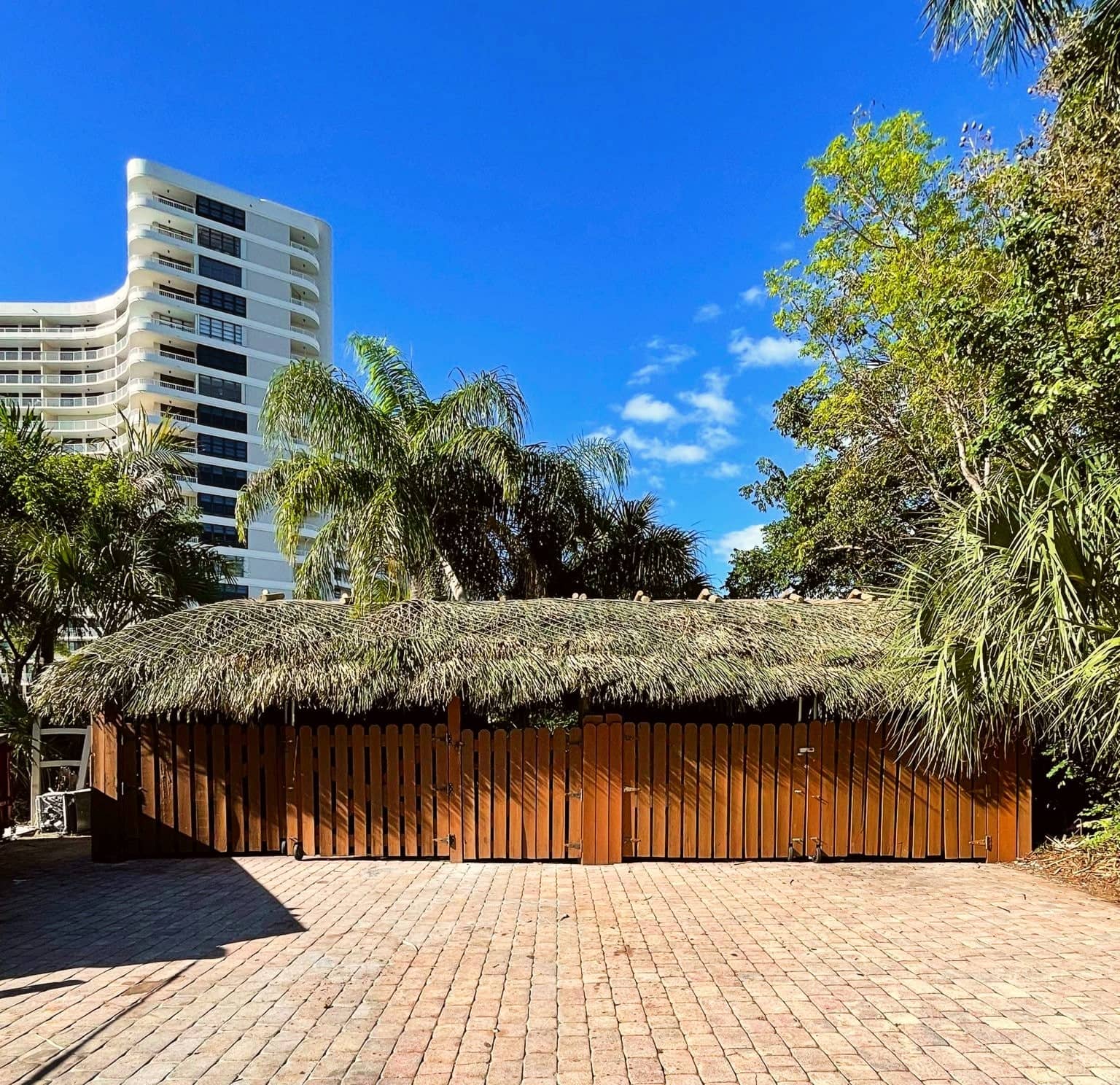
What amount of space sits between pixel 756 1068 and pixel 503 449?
9.27m

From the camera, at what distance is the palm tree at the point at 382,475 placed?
11.2 m

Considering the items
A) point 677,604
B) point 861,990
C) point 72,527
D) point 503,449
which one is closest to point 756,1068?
point 861,990

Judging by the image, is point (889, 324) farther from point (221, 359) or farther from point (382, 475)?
point (221, 359)

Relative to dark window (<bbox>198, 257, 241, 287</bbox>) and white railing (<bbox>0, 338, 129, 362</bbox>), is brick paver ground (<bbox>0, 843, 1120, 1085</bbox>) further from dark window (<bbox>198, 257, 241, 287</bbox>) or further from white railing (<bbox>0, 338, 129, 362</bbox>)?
white railing (<bbox>0, 338, 129, 362</bbox>)

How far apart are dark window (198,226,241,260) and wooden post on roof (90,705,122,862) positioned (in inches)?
2207

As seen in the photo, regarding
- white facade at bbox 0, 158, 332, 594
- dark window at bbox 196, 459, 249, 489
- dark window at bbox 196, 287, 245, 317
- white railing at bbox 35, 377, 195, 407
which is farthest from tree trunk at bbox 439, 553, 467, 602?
dark window at bbox 196, 287, 245, 317

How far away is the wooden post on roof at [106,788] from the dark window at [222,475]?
4665cm

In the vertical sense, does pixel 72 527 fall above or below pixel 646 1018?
above

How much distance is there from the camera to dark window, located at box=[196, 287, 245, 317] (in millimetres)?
54094

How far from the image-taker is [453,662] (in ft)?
26.0

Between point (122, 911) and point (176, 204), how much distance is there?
6080 centimetres

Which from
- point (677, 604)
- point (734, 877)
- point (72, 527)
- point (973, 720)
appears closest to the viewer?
point (973, 720)

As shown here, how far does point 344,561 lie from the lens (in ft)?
38.8

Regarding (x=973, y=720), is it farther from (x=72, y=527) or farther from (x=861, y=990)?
(x=72, y=527)
